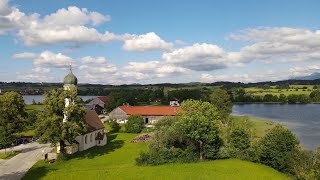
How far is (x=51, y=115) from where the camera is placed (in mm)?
49562

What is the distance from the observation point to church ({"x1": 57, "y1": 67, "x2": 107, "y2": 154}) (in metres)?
53.7

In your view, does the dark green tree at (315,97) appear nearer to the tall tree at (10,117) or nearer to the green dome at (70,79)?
the green dome at (70,79)

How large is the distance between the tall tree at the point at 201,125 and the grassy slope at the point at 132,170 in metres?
2.73

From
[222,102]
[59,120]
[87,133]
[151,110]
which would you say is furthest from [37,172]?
[222,102]

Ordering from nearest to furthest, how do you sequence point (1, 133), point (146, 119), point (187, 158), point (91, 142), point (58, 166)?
point (58, 166), point (187, 158), point (1, 133), point (91, 142), point (146, 119)

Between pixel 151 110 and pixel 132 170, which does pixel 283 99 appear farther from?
pixel 132 170

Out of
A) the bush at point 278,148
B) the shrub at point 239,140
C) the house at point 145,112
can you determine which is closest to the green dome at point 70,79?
the shrub at point 239,140

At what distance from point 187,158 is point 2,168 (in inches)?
883

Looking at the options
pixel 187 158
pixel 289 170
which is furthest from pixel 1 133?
pixel 289 170

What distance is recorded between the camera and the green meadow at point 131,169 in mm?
40503

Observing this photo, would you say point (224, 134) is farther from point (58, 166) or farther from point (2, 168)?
point (2, 168)

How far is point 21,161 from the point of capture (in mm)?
47750

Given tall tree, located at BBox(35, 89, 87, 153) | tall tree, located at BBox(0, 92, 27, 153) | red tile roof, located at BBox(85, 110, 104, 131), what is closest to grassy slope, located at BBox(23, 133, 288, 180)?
tall tree, located at BBox(35, 89, 87, 153)

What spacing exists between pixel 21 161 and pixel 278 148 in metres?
32.5
